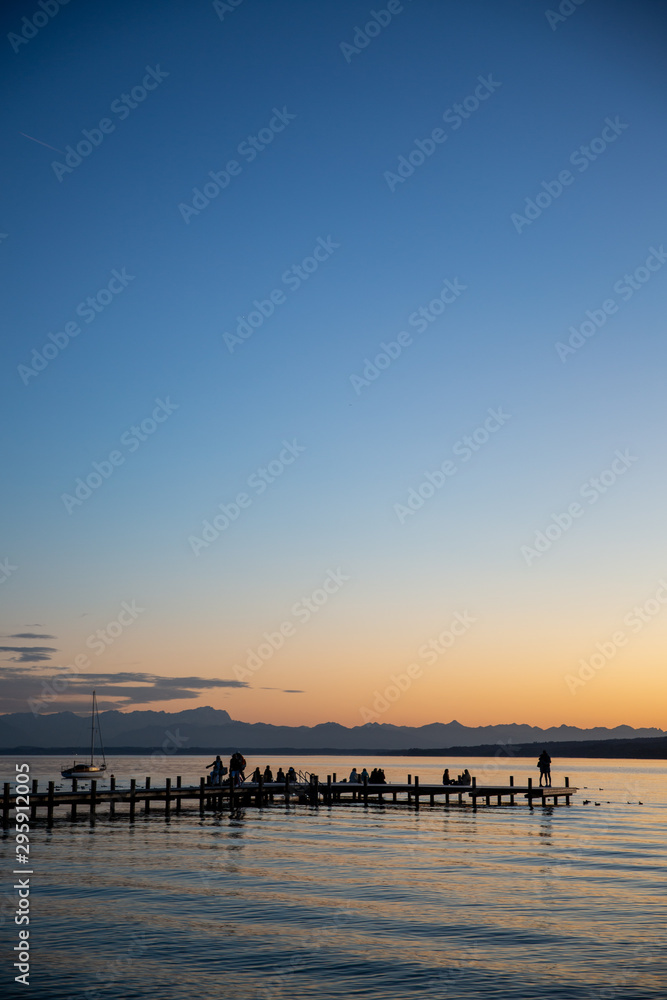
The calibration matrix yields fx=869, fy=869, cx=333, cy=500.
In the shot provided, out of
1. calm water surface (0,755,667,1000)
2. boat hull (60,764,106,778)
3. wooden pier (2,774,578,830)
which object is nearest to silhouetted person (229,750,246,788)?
wooden pier (2,774,578,830)

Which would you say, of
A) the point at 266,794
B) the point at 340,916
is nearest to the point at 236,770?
the point at 266,794

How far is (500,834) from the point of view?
47.9m

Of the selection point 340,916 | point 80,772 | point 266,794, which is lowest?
point 80,772

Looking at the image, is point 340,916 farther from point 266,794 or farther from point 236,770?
point 266,794

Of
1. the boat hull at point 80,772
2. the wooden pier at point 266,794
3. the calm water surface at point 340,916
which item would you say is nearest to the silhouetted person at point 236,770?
the wooden pier at point 266,794

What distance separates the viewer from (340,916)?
25172 millimetres

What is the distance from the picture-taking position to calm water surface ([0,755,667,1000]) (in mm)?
18844

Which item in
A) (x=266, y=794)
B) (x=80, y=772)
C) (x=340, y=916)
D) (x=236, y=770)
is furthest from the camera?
(x=80, y=772)

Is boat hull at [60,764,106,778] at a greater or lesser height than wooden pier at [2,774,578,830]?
lesser

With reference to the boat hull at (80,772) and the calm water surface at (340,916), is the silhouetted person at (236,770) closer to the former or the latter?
the calm water surface at (340,916)

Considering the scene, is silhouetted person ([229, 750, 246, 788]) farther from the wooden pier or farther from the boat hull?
the boat hull

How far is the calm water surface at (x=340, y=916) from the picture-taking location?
1884cm

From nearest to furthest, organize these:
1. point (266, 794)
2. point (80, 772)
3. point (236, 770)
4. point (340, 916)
Result: point (340, 916)
point (236, 770)
point (266, 794)
point (80, 772)

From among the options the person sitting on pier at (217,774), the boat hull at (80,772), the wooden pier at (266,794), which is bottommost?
the boat hull at (80,772)
